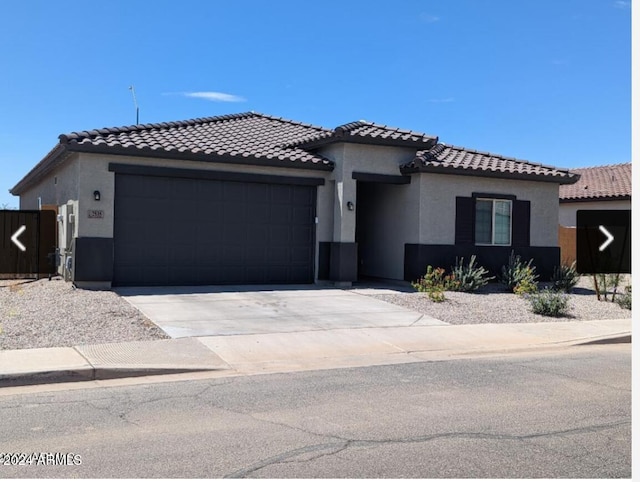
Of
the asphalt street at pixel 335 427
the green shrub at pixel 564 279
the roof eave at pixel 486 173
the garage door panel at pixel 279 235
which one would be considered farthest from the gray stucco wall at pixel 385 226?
the asphalt street at pixel 335 427

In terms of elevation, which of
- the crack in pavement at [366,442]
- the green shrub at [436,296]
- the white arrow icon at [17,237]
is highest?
the white arrow icon at [17,237]

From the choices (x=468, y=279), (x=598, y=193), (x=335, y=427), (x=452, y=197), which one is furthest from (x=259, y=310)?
(x=598, y=193)

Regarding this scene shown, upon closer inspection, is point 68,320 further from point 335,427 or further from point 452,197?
point 452,197

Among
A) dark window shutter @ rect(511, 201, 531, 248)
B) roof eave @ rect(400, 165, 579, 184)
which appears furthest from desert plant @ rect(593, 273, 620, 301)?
roof eave @ rect(400, 165, 579, 184)

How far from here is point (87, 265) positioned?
15.6 metres

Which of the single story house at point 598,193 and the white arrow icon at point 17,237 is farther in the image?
the single story house at point 598,193

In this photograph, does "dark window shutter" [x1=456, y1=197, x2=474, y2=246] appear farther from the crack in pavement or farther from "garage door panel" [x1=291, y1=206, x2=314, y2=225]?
the crack in pavement

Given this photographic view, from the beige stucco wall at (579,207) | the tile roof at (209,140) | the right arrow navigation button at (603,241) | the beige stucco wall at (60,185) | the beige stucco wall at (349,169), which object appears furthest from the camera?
the beige stucco wall at (579,207)

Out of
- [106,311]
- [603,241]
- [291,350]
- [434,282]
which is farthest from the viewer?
[434,282]

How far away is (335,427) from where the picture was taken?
6359mm

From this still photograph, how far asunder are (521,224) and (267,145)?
7.32m

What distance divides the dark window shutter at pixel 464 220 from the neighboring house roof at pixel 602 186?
14057mm

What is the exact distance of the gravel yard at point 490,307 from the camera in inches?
552

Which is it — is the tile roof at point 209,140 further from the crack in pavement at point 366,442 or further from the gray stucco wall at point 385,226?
the crack in pavement at point 366,442
